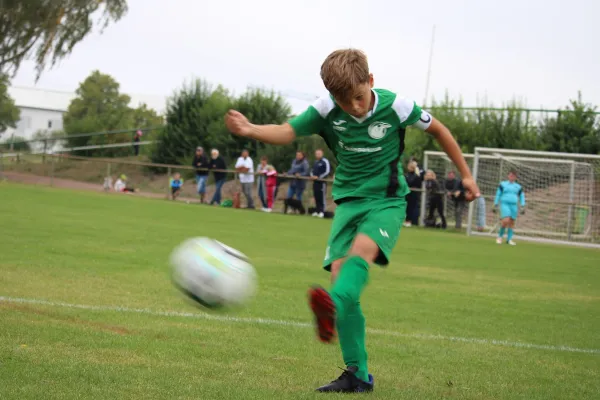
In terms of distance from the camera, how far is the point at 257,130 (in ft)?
16.6

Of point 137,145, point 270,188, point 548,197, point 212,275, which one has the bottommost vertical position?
point 212,275

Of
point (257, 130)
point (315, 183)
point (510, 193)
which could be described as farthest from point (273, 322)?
point (315, 183)

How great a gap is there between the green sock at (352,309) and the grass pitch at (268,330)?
0.27 m

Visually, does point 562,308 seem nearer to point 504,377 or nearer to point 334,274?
point 504,377

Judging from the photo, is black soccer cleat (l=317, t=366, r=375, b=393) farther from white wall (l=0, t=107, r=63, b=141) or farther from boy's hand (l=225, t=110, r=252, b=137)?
white wall (l=0, t=107, r=63, b=141)

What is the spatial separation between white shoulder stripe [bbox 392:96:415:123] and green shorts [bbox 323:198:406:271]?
0.51 metres

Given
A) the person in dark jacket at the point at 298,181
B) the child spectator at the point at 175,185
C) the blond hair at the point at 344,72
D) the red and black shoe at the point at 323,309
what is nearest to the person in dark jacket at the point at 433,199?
the person in dark jacket at the point at 298,181

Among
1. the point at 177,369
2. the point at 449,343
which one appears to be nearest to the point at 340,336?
the point at 177,369

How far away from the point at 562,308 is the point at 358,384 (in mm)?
5680

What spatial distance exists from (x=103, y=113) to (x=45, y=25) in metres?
15.1

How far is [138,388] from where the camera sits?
4.74 metres

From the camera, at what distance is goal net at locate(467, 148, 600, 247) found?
25719 mm

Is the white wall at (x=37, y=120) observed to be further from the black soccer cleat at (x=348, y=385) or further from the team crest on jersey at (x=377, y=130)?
the black soccer cleat at (x=348, y=385)

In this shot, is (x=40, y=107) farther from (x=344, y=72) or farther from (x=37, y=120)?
(x=344, y=72)
